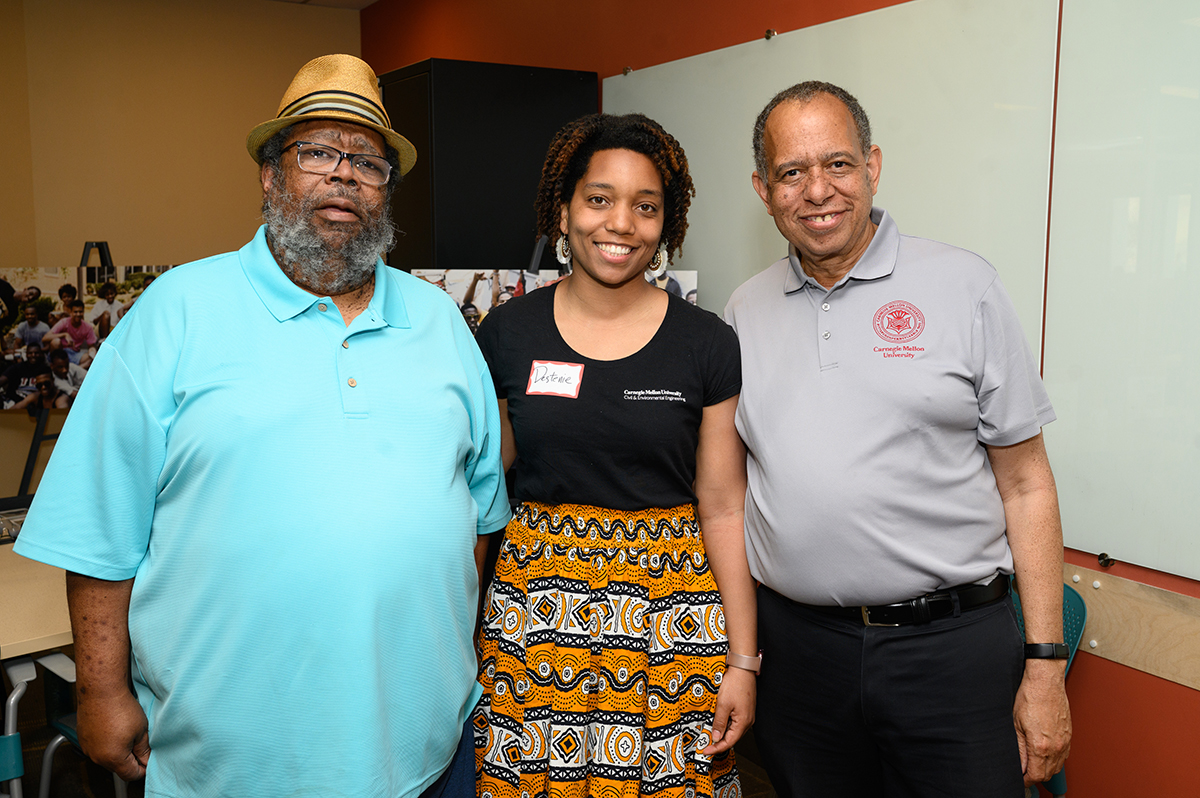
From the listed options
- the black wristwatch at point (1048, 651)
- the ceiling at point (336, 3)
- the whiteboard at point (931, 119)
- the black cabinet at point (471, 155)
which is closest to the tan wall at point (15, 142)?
the ceiling at point (336, 3)

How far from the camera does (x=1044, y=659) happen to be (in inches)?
65.4

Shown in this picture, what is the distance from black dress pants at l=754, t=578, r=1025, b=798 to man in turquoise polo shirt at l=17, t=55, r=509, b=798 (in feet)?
2.42

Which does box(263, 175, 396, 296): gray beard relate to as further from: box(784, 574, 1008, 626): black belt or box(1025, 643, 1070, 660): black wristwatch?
box(1025, 643, 1070, 660): black wristwatch

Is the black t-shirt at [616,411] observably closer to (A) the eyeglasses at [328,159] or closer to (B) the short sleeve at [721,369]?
(B) the short sleeve at [721,369]

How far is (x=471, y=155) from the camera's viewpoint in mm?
3396

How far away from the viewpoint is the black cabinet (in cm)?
333

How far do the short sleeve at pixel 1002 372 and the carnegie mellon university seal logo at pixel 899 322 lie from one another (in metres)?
0.10

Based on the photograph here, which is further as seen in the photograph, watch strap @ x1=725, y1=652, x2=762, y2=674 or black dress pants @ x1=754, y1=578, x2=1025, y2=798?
watch strap @ x1=725, y1=652, x2=762, y2=674

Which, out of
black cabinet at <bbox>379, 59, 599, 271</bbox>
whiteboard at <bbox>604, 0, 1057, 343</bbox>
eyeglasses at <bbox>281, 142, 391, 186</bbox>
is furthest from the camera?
black cabinet at <bbox>379, 59, 599, 271</bbox>

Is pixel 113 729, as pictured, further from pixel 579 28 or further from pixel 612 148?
pixel 579 28

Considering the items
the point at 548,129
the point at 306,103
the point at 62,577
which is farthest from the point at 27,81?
the point at 306,103

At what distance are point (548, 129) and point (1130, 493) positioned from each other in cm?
253

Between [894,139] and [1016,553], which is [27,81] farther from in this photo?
[1016,553]

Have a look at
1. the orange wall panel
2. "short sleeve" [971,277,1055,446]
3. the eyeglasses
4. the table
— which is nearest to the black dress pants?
"short sleeve" [971,277,1055,446]
